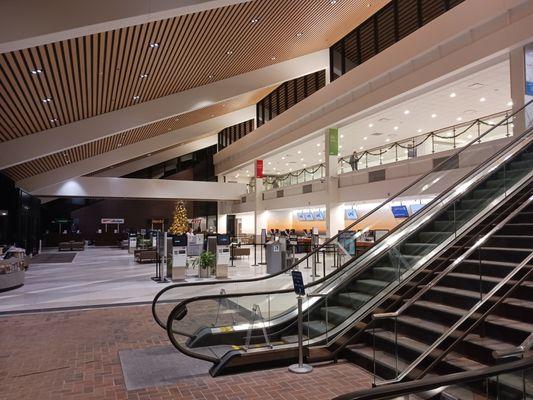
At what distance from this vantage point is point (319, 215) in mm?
25031

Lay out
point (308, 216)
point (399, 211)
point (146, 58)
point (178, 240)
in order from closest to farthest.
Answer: point (146, 58) < point (399, 211) < point (178, 240) < point (308, 216)

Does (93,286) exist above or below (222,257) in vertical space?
below

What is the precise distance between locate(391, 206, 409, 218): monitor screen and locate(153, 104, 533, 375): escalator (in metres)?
2.90

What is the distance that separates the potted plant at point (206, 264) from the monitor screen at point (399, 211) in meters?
5.43

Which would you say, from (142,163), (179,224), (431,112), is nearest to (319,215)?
(179,224)

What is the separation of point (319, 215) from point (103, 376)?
21214mm

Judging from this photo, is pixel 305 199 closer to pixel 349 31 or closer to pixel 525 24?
pixel 349 31

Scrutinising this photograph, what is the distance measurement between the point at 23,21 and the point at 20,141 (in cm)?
861

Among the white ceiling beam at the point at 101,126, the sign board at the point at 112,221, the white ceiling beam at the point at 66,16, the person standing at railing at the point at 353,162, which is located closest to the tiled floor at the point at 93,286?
the white ceiling beam at the point at 101,126

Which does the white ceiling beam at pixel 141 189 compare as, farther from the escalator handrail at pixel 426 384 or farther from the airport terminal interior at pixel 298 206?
the escalator handrail at pixel 426 384

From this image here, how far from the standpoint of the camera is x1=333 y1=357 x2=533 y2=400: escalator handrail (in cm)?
159

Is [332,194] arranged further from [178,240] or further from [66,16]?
[66,16]

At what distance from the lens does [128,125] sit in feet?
45.3

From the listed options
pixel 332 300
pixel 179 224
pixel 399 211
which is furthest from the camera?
pixel 179 224
